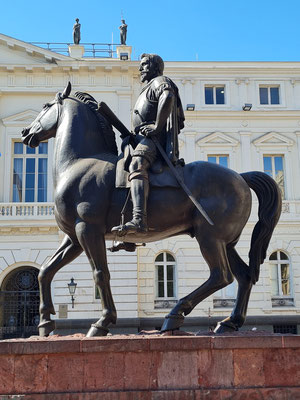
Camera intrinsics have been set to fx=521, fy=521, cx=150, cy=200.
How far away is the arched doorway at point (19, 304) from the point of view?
2288cm

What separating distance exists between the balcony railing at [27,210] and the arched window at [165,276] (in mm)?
5652

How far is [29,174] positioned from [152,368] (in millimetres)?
21679

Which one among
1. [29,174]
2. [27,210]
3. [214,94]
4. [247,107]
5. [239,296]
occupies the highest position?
[214,94]

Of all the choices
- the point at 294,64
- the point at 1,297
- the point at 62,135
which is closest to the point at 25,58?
the point at 1,297

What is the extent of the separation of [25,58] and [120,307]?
13.4 meters

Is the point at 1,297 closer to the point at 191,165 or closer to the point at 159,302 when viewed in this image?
the point at 159,302

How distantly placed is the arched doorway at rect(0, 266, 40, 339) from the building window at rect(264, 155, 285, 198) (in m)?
12.5

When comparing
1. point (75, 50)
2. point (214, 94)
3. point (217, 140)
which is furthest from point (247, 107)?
point (75, 50)

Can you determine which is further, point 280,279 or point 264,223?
point 280,279

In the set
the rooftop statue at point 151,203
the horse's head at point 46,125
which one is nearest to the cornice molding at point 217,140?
the horse's head at point 46,125

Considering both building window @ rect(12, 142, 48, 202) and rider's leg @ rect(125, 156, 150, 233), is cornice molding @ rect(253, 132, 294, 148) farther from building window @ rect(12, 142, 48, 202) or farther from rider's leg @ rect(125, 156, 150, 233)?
rider's leg @ rect(125, 156, 150, 233)

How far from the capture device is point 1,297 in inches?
931

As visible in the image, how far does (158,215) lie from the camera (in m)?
6.29

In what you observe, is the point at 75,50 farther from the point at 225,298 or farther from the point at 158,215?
the point at 158,215
